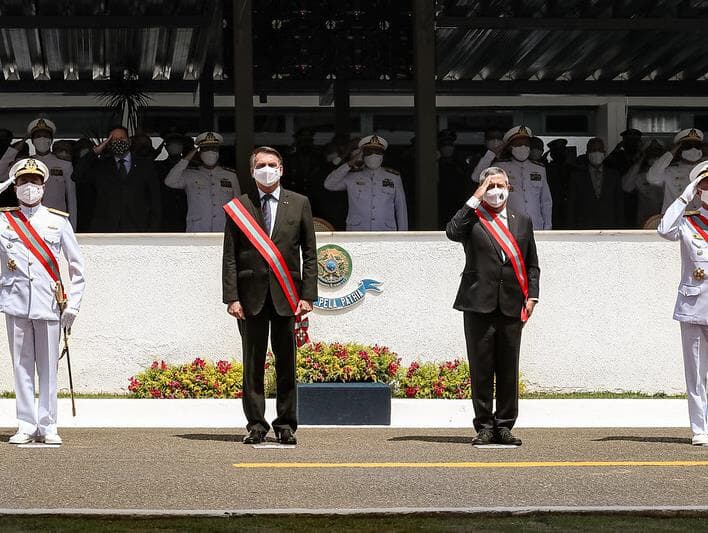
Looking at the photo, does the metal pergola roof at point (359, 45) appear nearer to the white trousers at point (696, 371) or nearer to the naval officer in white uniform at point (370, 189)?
the naval officer in white uniform at point (370, 189)

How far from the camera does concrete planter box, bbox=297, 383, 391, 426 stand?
12.8m

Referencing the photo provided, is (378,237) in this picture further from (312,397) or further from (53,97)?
(53,97)

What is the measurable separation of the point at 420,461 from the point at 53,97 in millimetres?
13067

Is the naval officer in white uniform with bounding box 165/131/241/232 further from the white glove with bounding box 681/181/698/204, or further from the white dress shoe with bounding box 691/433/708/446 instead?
the white dress shoe with bounding box 691/433/708/446

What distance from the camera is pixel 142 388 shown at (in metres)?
14.5

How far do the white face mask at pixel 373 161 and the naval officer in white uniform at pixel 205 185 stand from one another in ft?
4.31

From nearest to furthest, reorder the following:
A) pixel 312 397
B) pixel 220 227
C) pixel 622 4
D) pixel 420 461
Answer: pixel 420 461 < pixel 312 397 < pixel 220 227 < pixel 622 4

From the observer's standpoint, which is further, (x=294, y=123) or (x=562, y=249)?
(x=294, y=123)

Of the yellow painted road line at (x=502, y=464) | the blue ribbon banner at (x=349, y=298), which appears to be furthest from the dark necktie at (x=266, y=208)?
the blue ribbon banner at (x=349, y=298)

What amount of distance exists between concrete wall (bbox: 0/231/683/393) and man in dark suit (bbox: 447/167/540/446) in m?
4.15

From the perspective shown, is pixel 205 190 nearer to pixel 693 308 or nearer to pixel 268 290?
pixel 268 290

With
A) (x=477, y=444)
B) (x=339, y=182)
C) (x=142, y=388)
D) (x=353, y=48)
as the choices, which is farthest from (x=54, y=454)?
(x=353, y=48)

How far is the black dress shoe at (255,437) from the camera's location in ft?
35.8

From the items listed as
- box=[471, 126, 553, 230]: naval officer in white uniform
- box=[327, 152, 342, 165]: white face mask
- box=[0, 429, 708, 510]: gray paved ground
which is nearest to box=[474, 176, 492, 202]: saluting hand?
box=[0, 429, 708, 510]: gray paved ground
